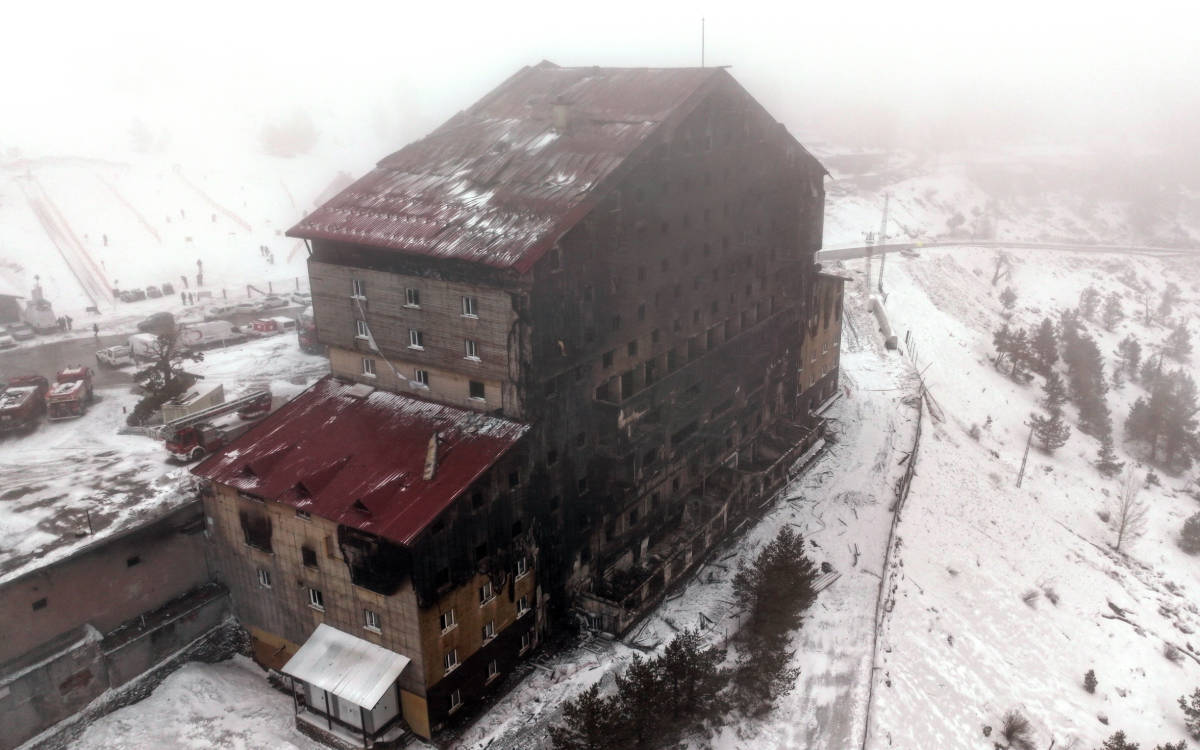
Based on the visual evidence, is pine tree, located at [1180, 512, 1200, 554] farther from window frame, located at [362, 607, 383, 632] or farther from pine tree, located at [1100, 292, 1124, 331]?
window frame, located at [362, 607, 383, 632]

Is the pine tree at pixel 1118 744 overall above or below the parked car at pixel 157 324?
below

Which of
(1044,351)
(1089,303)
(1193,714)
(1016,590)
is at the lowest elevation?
(1193,714)

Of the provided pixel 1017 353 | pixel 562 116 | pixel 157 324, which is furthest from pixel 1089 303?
pixel 157 324

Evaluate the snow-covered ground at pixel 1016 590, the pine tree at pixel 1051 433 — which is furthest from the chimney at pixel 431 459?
the pine tree at pixel 1051 433

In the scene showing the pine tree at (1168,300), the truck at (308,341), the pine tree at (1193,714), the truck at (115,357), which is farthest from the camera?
the pine tree at (1168,300)

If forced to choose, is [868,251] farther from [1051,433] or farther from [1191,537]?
[1191,537]

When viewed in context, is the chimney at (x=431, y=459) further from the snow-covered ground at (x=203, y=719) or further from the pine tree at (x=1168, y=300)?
the pine tree at (x=1168, y=300)
